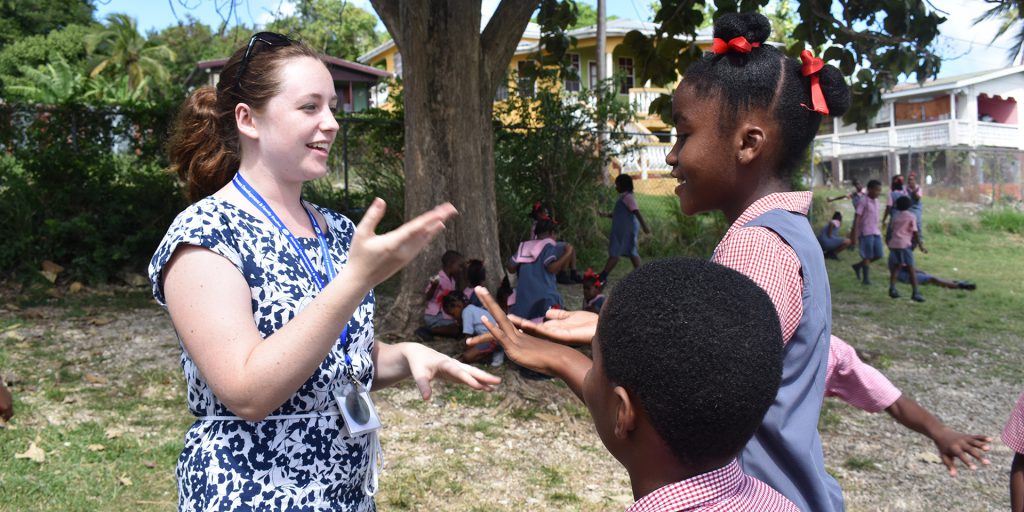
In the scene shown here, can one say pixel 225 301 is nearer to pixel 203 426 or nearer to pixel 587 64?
pixel 203 426

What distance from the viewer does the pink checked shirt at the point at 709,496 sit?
151 cm

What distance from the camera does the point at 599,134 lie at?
12.8 meters

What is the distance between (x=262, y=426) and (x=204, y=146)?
77cm

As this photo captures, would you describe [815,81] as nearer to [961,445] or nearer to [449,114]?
[961,445]

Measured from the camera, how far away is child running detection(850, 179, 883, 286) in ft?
41.0

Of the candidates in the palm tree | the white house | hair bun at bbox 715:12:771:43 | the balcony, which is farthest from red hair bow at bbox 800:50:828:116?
the palm tree

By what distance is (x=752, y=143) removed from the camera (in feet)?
6.82

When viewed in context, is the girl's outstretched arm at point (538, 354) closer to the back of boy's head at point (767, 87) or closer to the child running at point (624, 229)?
the back of boy's head at point (767, 87)

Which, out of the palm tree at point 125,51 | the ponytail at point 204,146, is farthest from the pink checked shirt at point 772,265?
the palm tree at point 125,51

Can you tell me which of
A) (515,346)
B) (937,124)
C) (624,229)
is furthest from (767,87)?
(937,124)

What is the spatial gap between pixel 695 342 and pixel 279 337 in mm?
774

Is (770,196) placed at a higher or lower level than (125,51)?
lower

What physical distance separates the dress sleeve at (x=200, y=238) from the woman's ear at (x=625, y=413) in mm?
842

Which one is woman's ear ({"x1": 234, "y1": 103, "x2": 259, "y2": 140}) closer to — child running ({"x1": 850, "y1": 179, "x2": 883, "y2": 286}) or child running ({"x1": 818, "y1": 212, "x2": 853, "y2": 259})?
child running ({"x1": 850, "y1": 179, "x2": 883, "y2": 286})
